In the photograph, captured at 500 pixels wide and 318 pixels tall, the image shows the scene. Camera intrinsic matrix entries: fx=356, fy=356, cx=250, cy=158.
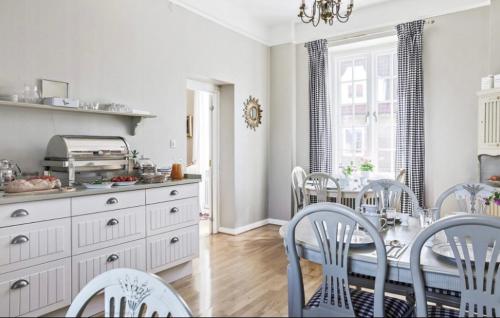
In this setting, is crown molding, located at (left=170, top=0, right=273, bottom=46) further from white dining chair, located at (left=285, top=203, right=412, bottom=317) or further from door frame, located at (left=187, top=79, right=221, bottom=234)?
white dining chair, located at (left=285, top=203, right=412, bottom=317)

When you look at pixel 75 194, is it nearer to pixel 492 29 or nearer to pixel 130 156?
pixel 130 156

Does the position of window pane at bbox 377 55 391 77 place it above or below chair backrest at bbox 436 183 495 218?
above

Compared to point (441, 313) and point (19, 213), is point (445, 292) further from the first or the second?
point (19, 213)

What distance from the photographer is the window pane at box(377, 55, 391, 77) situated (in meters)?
4.92

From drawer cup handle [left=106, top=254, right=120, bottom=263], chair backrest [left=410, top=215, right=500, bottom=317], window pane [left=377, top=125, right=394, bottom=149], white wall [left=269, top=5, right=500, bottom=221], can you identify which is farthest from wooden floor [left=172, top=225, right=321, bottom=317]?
white wall [left=269, top=5, right=500, bottom=221]

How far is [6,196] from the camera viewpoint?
210 centimetres

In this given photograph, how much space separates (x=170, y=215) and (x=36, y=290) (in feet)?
3.78

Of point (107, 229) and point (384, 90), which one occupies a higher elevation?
point (384, 90)

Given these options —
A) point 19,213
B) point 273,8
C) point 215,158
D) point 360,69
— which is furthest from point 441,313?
point 273,8

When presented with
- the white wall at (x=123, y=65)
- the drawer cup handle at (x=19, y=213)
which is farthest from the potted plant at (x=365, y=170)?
the drawer cup handle at (x=19, y=213)

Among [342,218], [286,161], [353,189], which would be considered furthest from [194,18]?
[342,218]

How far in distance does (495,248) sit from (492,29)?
142 inches

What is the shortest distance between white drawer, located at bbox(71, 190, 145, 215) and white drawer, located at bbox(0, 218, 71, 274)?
120 millimetres

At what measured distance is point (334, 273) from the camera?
60.6 inches
